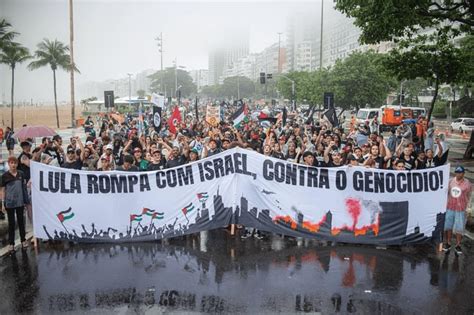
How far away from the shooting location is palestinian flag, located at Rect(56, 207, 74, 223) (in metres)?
8.03

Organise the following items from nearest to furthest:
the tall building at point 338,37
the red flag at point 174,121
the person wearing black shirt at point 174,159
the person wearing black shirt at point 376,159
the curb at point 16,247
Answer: the curb at point 16,247 < the person wearing black shirt at point 376,159 < the person wearing black shirt at point 174,159 < the red flag at point 174,121 < the tall building at point 338,37

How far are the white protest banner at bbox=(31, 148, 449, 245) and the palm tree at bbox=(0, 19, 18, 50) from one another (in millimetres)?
32902

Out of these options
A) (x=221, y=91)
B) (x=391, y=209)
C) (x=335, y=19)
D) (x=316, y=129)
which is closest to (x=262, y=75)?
(x=316, y=129)

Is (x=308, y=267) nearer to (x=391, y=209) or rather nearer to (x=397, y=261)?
(x=397, y=261)

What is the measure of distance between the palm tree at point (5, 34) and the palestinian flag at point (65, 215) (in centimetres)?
3301

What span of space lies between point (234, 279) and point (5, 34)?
38.4m

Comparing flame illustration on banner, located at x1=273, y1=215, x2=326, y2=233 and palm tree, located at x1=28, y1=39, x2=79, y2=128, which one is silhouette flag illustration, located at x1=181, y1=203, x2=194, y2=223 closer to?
flame illustration on banner, located at x1=273, y1=215, x2=326, y2=233

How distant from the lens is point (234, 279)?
6.63 meters

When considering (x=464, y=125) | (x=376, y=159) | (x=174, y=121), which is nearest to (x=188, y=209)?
(x=376, y=159)

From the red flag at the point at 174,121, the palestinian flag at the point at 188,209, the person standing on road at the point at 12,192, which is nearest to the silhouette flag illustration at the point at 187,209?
the palestinian flag at the point at 188,209

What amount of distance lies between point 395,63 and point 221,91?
141m

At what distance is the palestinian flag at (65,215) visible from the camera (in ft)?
26.3

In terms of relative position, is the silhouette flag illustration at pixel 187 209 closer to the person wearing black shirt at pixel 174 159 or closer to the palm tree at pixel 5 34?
the person wearing black shirt at pixel 174 159

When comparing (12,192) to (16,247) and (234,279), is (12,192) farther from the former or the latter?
(234,279)
